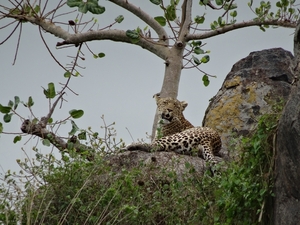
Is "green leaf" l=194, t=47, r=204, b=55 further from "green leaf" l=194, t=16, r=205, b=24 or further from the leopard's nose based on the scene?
the leopard's nose

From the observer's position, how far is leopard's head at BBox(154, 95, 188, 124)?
42.7ft

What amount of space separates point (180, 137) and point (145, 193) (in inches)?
130

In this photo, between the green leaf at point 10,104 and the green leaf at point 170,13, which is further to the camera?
the green leaf at point 170,13

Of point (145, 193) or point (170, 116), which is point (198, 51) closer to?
point (170, 116)

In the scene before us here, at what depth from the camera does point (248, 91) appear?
1349cm

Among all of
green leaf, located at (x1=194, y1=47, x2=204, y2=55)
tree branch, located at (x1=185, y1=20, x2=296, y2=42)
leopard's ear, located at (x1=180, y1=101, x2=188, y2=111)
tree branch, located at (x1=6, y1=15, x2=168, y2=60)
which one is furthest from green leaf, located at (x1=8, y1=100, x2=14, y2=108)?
tree branch, located at (x1=185, y1=20, x2=296, y2=42)

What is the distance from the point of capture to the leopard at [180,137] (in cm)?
1113

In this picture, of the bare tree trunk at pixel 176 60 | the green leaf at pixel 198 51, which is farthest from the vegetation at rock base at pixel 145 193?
the bare tree trunk at pixel 176 60

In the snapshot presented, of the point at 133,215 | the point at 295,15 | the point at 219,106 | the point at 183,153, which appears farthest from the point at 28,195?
the point at 295,15

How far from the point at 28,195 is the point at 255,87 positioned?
7067 mm

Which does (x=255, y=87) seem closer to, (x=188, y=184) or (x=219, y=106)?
(x=219, y=106)

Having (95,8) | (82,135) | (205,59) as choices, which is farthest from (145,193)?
(205,59)

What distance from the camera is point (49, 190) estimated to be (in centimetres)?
796

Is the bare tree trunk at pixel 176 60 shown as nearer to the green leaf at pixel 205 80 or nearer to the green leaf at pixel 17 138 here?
the green leaf at pixel 205 80
